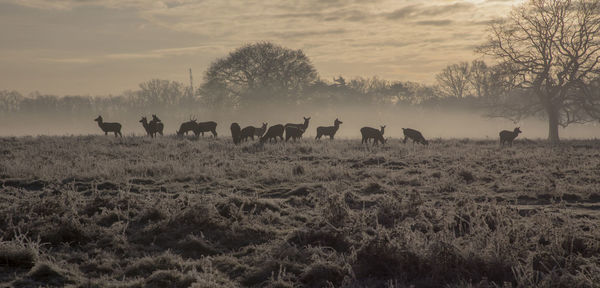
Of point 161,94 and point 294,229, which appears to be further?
point 161,94

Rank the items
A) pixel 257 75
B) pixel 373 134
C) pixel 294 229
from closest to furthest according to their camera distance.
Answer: pixel 294 229 → pixel 373 134 → pixel 257 75

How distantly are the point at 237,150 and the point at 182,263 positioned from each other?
14.4 metres

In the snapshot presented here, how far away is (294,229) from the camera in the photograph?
8203 mm

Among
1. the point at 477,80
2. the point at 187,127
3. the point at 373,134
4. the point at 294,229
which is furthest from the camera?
the point at 477,80

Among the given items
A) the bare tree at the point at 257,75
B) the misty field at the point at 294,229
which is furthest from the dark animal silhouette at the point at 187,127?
the bare tree at the point at 257,75

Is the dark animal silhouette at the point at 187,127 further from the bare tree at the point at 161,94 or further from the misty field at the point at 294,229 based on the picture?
the bare tree at the point at 161,94

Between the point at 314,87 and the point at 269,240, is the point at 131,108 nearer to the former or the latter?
the point at 314,87

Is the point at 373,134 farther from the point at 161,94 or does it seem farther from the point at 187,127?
the point at 161,94

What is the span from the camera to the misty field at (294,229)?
6.22 m

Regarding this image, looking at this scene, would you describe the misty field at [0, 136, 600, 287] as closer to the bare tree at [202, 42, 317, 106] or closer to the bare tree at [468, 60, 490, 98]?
the bare tree at [202, 42, 317, 106]

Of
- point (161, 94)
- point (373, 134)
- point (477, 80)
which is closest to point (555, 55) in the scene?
point (373, 134)

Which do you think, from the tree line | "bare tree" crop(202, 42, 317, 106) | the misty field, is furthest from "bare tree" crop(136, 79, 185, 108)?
the misty field

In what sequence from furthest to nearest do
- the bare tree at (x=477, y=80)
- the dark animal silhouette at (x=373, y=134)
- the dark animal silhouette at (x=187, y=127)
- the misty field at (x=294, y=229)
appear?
the bare tree at (x=477, y=80) < the dark animal silhouette at (x=187, y=127) < the dark animal silhouette at (x=373, y=134) < the misty field at (x=294, y=229)

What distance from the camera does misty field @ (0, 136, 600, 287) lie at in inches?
245
